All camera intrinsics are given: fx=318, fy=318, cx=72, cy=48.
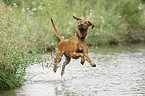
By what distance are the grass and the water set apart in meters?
0.60

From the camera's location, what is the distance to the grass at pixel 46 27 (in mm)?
8328

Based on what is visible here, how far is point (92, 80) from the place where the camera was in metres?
9.51

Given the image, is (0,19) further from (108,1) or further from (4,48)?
(108,1)

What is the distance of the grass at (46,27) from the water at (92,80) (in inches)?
23.6

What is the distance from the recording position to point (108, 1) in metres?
22.9

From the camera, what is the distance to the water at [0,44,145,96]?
315 inches

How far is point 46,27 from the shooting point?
16703mm

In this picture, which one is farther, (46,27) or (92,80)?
(46,27)

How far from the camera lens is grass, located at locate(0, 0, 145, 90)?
833 centimetres

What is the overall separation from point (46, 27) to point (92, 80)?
25.4 feet

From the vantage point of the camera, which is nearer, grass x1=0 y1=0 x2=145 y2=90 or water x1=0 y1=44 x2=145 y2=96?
water x1=0 y1=44 x2=145 y2=96

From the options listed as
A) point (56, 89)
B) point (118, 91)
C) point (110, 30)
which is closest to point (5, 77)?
point (56, 89)

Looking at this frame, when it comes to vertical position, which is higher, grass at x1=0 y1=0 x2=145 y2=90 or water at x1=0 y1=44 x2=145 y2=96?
grass at x1=0 y1=0 x2=145 y2=90

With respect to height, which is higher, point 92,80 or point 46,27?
point 46,27
